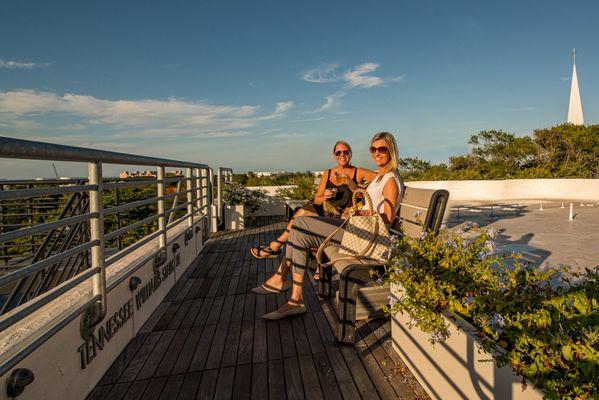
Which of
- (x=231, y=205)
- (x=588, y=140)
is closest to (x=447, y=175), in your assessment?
(x=231, y=205)

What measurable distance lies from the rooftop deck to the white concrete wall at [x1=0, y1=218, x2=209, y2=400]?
87mm

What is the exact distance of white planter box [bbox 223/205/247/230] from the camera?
7.46 metres

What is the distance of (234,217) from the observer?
7.50m

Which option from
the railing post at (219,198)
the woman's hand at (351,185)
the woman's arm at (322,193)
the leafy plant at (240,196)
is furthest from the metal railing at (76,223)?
the leafy plant at (240,196)

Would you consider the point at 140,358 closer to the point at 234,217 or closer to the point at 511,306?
the point at 511,306

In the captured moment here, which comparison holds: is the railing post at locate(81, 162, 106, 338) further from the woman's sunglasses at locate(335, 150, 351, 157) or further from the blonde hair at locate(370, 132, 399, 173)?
the woman's sunglasses at locate(335, 150, 351, 157)

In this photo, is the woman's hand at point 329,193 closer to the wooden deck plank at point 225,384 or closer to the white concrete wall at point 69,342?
the white concrete wall at point 69,342

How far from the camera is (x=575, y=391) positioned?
814 millimetres

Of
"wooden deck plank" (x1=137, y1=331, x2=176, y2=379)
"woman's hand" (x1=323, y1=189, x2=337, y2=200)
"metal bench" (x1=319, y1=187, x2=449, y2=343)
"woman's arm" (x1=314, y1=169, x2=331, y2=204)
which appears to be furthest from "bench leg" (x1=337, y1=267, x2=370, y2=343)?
"woman's arm" (x1=314, y1=169, x2=331, y2=204)

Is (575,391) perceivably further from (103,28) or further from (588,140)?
(588,140)

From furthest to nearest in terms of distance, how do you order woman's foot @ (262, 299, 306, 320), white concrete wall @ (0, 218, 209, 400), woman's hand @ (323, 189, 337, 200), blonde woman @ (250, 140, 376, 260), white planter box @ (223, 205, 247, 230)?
white planter box @ (223, 205, 247, 230) < blonde woman @ (250, 140, 376, 260) < woman's hand @ (323, 189, 337, 200) < woman's foot @ (262, 299, 306, 320) < white concrete wall @ (0, 218, 209, 400)

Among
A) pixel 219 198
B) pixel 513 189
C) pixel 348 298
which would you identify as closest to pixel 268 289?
pixel 348 298

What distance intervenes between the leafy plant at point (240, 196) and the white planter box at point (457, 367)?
6.30m

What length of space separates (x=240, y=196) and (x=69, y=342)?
6.56 meters
